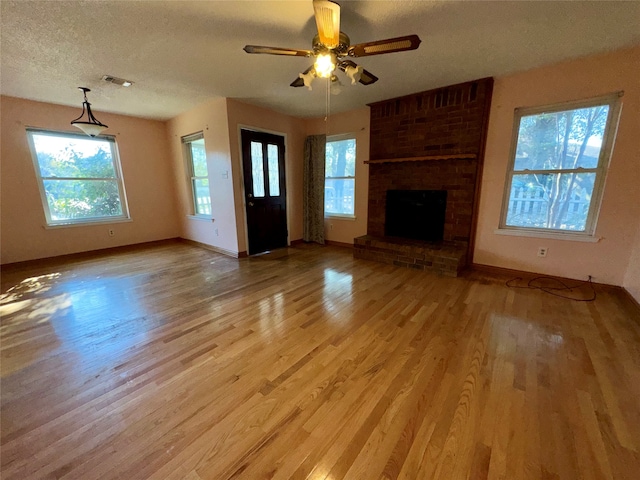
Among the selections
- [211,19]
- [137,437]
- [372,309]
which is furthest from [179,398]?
[211,19]

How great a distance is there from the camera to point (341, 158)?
15.8 ft

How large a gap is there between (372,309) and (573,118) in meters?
3.17

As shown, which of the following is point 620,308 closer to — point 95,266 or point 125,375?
point 125,375

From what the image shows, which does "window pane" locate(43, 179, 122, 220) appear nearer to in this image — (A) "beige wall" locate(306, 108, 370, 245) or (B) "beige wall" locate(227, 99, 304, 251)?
(B) "beige wall" locate(227, 99, 304, 251)

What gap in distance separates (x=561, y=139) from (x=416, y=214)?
1846mm

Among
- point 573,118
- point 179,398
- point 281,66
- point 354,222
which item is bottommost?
point 179,398

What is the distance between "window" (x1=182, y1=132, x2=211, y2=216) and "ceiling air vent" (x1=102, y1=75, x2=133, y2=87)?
1.36 meters

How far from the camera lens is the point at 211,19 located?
6.54ft

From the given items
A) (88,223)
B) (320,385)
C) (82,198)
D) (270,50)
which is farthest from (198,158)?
(320,385)

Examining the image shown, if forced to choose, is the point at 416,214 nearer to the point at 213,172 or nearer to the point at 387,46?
the point at 387,46

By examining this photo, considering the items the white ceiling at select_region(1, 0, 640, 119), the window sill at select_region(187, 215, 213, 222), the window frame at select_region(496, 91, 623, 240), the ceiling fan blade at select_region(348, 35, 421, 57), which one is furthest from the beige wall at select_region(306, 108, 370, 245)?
the ceiling fan blade at select_region(348, 35, 421, 57)

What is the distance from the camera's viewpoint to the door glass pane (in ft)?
13.9

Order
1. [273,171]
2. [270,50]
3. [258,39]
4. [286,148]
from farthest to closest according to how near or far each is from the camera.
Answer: [286,148] → [273,171] → [258,39] → [270,50]

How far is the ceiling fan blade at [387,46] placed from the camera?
5.44 ft
